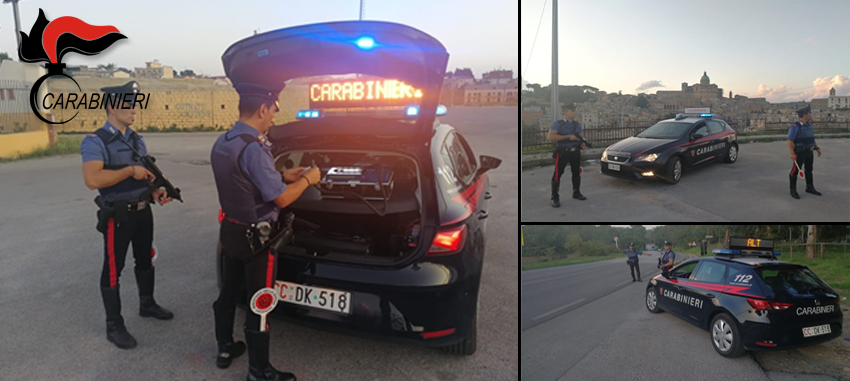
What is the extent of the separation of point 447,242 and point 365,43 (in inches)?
50.8

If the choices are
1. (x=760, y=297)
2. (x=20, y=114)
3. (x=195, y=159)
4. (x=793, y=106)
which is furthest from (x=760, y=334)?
(x=20, y=114)

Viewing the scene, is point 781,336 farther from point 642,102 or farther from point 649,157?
point 642,102

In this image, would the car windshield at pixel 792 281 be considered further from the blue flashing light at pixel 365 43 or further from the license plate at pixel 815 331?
the blue flashing light at pixel 365 43

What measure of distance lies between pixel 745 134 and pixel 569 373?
17.9 feet

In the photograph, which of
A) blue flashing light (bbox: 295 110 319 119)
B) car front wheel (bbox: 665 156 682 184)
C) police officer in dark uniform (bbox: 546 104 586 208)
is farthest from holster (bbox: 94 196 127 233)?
car front wheel (bbox: 665 156 682 184)

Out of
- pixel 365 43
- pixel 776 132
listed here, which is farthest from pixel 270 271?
pixel 776 132

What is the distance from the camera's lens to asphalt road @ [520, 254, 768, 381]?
3557 millimetres

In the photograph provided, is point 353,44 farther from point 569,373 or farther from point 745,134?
point 745,134

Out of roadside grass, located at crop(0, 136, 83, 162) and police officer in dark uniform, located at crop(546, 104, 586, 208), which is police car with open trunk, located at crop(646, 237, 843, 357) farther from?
roadside grass, located at crop(0, 136, 83, 162)

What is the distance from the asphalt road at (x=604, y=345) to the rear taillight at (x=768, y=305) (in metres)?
0.43

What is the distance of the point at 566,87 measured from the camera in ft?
14.5

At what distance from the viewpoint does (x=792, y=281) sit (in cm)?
387

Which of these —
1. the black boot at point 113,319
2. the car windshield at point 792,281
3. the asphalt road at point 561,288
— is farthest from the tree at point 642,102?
the black boot at point 113,319

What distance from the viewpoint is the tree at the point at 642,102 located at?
17.7 ft
